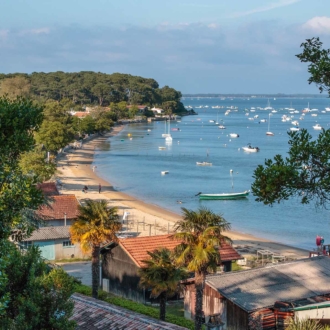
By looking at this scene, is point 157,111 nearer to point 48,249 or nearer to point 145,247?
point 48,249

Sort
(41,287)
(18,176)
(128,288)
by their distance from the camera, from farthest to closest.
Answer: (128,288)
(41,287)
(18,176)

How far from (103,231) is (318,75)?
11.8 m

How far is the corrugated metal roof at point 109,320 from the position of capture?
47.9 ft

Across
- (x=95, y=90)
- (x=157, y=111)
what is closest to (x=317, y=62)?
(x=95, y=90)

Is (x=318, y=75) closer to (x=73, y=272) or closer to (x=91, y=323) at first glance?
(x=91, y=323)

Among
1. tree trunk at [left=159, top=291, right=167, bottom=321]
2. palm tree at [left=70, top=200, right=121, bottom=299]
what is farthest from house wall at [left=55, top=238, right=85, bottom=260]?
tree trunk at [left=159, top=291, right=167, bottom=321]

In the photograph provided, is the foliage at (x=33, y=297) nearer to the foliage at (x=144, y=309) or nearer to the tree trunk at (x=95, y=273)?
the foliage at (x=144, y=309)

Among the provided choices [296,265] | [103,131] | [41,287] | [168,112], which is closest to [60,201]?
[296,265]

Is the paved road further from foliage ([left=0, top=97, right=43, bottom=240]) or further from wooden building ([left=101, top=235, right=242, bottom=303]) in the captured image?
foliage ([left=0, top=97, right=43, bottom=240])

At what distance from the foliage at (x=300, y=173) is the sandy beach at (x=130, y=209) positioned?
22.6 m

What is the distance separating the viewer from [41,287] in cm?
1083

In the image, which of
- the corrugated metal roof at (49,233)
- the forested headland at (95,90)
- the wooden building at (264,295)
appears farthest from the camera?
the forested headland at (95,90)

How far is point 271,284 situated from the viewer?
20281mm

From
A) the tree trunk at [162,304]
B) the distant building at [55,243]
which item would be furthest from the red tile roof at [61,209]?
the tree trunk at [162,304]
